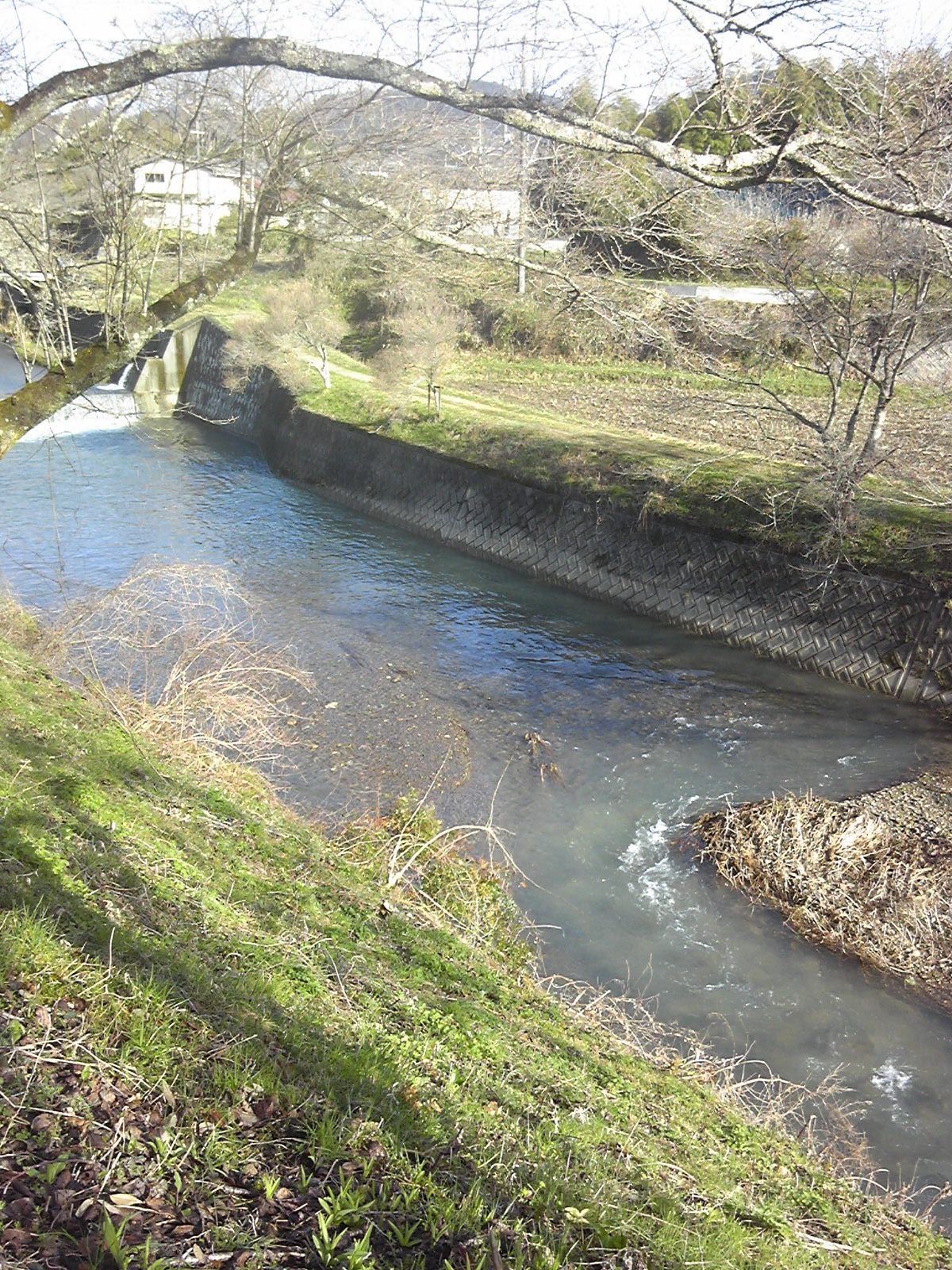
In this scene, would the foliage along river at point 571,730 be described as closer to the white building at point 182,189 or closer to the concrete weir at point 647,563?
the concrete weir at point 647,563

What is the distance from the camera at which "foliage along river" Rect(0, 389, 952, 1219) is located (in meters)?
7.47

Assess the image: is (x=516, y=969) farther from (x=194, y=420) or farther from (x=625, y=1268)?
(x=194, y=420)

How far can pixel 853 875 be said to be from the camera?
8.98m

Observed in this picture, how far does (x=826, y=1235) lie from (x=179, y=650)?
975 centimetres

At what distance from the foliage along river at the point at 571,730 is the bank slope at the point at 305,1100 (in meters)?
2.28

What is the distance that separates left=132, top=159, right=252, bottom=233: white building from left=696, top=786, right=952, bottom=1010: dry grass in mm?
7446

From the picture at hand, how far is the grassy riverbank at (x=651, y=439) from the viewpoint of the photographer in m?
15.4

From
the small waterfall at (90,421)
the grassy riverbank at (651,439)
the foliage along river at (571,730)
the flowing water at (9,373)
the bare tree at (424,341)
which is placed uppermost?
the bare tree at (424,341)

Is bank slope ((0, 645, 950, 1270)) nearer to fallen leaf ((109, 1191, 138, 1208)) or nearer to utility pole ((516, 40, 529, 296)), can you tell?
fallen leaf ((109, 1191, 138, 1208))

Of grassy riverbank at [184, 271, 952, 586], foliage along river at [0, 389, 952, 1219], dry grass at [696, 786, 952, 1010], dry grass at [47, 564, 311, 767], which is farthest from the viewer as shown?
grassy riverbank at [184, 271, 952, 586]

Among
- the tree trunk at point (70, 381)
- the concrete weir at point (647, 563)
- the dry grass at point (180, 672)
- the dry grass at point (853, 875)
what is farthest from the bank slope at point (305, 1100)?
the concrete weir at point (647, 563)

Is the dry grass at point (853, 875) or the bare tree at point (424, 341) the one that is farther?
the bare tree at point (424, 341)

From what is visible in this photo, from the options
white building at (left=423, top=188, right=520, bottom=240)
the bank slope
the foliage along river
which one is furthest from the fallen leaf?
white building at (left=423, top=188, right=520, bottom=240)

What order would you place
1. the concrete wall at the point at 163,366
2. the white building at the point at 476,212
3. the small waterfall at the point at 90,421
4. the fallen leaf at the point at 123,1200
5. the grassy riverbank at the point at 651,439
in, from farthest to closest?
the concrete wall at the point at 163,366
the small waterfall at the point at 90,421
the grassy riverbank at the point at 651,439
the white building at the point at 476,212
the fallen leaf at the point at 123,1200
